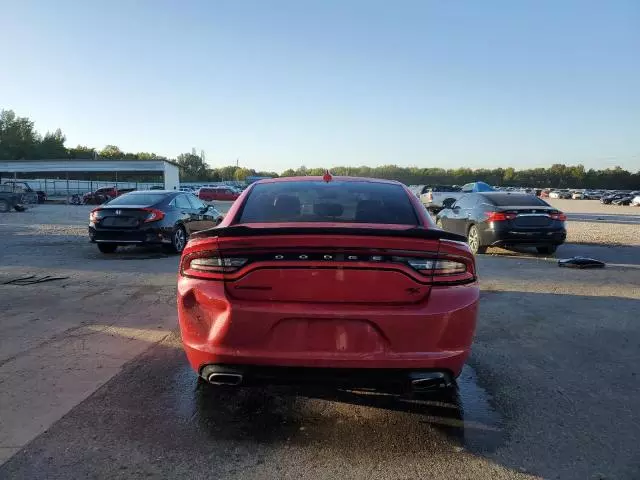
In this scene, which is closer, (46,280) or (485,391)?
(485,391)

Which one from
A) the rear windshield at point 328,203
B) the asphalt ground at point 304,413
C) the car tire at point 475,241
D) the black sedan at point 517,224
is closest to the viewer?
the asphalt ground at point 304,413

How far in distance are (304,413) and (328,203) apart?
160cm

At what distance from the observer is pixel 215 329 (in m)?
2.86

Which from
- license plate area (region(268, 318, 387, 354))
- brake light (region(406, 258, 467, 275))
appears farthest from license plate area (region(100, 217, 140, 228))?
brake light (region(406, 258, 467, 275))

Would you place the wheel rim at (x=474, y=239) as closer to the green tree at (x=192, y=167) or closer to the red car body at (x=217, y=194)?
the red car body at (x=217, y=194)

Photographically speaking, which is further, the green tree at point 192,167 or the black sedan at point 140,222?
the green tree at point 192,167

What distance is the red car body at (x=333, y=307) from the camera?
2758 mm

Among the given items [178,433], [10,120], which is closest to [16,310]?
[178,433]

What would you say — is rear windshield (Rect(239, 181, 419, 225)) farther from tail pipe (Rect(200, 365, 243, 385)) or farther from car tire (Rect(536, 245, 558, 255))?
car tire (Rect(536, 245, 558, 255))

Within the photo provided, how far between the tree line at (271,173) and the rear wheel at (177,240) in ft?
266

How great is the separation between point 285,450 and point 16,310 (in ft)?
14.8

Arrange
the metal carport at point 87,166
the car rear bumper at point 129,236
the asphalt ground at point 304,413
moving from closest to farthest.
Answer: the asphalt ground at point 304,413
the car rear bumper at point 129,236
the metal carport at point 87,166

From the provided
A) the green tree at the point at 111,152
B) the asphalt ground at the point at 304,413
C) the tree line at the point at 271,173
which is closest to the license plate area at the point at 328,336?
the asphalt ground at the point at 304,413

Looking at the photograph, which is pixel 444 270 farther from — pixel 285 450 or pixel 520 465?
pixel 285 450
